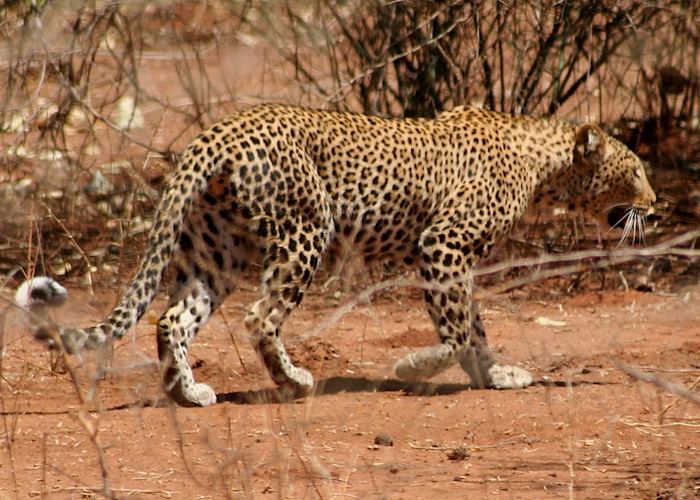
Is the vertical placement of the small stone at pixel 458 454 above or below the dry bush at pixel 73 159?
below

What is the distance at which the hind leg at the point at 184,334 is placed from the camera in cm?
664

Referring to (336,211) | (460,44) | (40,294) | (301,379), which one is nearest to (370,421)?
(301,379)

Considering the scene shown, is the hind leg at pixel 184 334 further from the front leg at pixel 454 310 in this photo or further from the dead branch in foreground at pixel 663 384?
the dead branch in foreground at pixel 663 384

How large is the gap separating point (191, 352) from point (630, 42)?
4079 millimetres

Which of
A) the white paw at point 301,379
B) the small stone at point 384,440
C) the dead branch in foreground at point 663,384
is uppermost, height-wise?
the dead branch in foreground at point 663,384

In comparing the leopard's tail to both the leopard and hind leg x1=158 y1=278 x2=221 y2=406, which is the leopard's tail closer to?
the leopard

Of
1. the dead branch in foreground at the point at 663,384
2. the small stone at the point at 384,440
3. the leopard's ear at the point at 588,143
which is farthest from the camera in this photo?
the leopard's ear at the point at 588,143

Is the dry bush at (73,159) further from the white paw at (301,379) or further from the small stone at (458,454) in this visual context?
the small stone at (458,454)

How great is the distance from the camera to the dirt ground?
541 cm

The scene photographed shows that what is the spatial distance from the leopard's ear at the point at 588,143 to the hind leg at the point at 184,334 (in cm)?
224

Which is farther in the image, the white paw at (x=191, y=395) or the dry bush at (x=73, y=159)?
the dry bush at (x=73, y=159)

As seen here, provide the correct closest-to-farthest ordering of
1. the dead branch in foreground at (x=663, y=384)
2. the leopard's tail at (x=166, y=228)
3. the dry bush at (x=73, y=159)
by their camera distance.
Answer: the dead branch in foreground at (x=663, y=384) → the leopard's tail at (x=166, y=228) → the dry bush at (x=73, y=159)

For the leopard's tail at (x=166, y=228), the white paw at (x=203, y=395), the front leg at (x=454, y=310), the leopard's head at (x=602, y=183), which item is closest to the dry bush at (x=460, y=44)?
the leopard's head at (x=602, y=183)

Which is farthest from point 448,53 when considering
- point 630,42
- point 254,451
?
point 254,451
